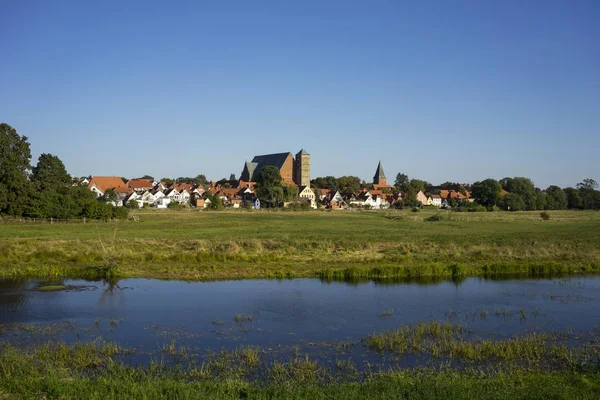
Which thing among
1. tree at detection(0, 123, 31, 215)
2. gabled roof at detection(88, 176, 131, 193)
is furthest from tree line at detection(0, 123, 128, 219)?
gabled roof at detection(88, 176, 131, 193)

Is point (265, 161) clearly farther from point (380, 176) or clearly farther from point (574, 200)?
point (574, 200)

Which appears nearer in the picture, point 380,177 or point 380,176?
point 380,177

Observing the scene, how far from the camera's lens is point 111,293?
22594 mm

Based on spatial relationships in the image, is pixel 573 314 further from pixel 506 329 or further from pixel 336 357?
pixel 336 357

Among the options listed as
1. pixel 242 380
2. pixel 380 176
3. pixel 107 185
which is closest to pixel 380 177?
pixel 380 176

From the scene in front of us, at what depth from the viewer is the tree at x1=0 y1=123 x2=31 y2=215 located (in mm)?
55375

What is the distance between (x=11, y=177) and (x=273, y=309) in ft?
155

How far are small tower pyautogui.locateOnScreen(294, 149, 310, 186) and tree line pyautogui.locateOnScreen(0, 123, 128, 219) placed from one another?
9358 centimetres

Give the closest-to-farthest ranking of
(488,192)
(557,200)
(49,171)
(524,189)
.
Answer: (49,171), (488,192), (557,200), (524,189)

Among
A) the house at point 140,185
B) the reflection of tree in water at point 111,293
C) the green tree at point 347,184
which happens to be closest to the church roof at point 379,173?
the green tree at point 347,184

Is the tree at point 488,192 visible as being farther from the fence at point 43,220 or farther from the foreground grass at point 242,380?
the foreground grass at point 242,380

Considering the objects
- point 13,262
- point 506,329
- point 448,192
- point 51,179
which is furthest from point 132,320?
point 448,192

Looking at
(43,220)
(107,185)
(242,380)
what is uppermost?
(107,185)

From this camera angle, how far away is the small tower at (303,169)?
155 meters
